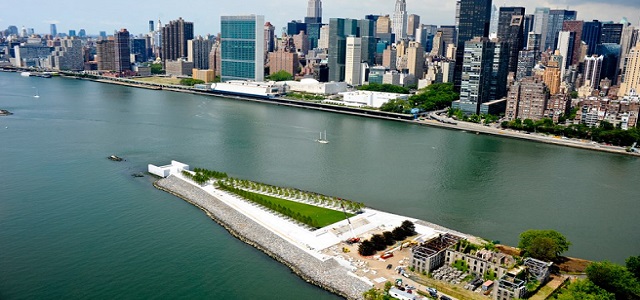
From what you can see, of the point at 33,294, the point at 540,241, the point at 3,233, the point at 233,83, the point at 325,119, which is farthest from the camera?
the point at 233,83

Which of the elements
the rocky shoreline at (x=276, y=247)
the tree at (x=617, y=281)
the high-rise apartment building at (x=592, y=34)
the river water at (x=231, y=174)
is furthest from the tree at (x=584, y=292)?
the high-rise apartment building at (x=592, y=34)

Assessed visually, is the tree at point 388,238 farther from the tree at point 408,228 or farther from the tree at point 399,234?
the tree at point 408,228

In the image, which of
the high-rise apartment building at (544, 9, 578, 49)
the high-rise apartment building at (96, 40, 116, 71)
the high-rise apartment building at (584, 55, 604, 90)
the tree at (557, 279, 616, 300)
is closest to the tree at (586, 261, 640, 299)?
the tree at (557, 279, 616, 300)

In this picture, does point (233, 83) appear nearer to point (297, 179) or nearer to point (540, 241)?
point (297, 179)

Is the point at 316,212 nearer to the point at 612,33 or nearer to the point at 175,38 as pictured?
the point at 175,38

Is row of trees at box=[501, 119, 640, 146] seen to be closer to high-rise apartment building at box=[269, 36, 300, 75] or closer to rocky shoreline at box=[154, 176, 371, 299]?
rocky shoreline at box=[154, 176, 371, 299]

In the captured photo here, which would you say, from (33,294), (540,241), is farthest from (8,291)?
(540,241)
